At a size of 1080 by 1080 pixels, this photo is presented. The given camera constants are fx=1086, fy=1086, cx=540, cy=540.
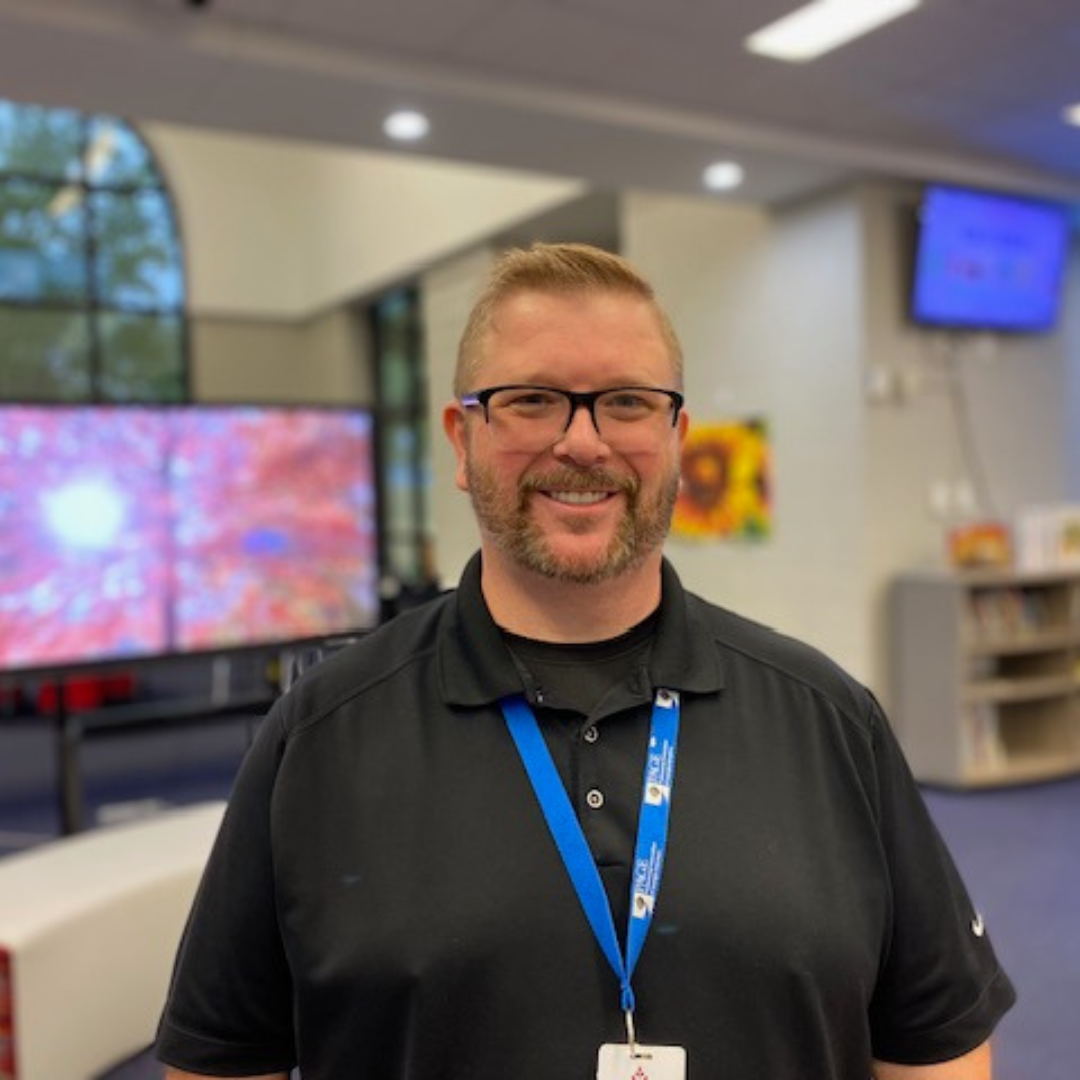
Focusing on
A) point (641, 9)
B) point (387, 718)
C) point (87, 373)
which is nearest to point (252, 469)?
point (641, 9)

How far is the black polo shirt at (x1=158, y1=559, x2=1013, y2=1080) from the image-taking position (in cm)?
96

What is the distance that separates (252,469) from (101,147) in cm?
836

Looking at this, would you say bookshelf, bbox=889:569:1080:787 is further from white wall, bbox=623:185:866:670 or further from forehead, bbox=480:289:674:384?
forehead, bbox=480:289:674:384

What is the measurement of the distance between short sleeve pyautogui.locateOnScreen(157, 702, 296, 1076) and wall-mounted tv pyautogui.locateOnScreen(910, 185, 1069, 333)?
489cm

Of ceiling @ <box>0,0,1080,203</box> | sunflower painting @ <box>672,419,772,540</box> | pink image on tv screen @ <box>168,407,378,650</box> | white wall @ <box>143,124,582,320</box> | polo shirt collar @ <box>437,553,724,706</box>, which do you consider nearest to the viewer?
polo shirt collar @ <box>437,553,724,706</box>

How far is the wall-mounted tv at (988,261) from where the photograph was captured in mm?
5242

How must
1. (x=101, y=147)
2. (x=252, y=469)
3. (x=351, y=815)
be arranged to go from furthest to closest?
(x=101, y=147), (x=252, y=469), (x=351, y=815)

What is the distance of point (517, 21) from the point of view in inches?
142

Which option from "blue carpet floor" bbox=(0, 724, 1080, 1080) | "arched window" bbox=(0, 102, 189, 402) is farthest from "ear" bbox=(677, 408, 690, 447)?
"arched window" bbox=(0, 102, 189, 402)

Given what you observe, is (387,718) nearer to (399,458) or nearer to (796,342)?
(796,342)

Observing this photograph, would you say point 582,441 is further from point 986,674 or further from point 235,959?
point 986,674

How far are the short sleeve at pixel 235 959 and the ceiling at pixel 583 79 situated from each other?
3098mm

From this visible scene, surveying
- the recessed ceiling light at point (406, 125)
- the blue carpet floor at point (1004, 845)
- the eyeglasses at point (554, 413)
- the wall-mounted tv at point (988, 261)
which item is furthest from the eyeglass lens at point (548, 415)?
the wall-mounted tv at point (988, 261)

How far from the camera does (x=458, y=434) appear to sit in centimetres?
112
